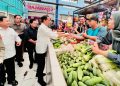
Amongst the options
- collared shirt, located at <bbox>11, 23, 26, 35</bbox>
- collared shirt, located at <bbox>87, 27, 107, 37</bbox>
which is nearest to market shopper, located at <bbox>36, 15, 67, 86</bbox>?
collared shirt, located at <bbox>87, 27, 107, 37</bbox>

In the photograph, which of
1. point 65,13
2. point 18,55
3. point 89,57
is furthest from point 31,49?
point 65,13

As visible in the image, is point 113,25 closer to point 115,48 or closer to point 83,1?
point 115,48

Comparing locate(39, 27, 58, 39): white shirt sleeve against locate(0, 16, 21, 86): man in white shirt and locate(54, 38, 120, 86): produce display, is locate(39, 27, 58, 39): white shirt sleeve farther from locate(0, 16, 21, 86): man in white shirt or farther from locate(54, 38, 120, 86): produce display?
locate(54, 38, 120, 86): produce display

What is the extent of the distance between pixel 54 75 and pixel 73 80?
0.78 feet

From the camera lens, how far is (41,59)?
4.34 m

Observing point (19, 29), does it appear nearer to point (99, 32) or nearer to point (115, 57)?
point (99, 32)

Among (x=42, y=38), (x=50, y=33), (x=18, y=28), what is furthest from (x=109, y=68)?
(x=18, y=28)

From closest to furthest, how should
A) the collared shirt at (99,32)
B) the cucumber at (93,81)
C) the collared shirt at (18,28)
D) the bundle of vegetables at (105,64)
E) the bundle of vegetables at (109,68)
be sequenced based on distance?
the bundle of vegetables at (109,68) < the cucumber at (93,81) < the bundle of vegetables at (105,64) < the collared shirt at (99,32) < the collared shirt at (18,28)

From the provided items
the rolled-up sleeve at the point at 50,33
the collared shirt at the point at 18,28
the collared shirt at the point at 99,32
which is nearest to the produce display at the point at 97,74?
the collared shirt at the point at 99,32

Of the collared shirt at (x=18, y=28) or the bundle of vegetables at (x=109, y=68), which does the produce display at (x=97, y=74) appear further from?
the collared shirt at (x=18, y=28)

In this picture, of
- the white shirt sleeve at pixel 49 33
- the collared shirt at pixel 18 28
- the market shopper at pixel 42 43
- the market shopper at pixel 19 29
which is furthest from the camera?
the collared shirt at pixel 18 28

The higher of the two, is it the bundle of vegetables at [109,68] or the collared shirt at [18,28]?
the collared shirt at [18,28]

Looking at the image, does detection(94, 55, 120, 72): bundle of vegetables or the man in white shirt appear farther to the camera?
the man in white shirt

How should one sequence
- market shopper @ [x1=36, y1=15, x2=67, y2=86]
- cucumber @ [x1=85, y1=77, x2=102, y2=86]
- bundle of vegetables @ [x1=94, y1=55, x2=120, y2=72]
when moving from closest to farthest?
cucumber @ [x1=85, y1=77, x2=102, y2=86]
bundle of vegetables @ [x1=94, y1=55, x2=120, y2=72]
market shopper @ [x1=36, y1=15, x2=67, y2=86]
